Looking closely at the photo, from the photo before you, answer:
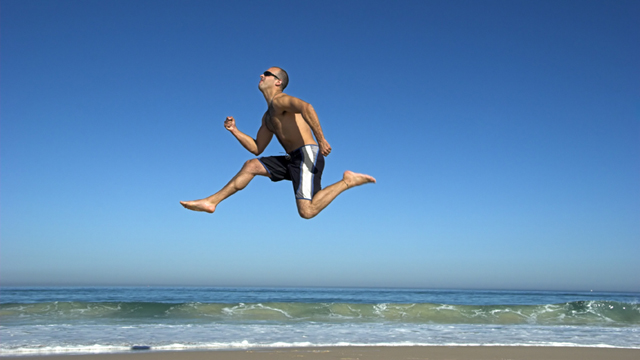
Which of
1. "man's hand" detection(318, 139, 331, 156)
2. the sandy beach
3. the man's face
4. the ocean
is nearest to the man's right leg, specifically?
the man's face

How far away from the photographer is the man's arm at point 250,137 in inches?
225

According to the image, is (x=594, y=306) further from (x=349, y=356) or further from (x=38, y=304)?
(x=38, y=304)

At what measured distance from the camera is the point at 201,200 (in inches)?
208

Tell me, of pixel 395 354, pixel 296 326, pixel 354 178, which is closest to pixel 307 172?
pixel 354 178

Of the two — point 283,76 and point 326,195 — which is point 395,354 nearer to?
point 326,195

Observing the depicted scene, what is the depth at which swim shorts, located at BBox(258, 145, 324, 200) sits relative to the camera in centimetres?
521

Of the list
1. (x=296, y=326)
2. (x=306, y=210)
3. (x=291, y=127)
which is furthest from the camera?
(x=296, y=326)

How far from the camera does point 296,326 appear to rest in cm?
1317

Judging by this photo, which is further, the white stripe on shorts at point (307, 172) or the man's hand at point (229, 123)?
the man's hand at point (229, 123)

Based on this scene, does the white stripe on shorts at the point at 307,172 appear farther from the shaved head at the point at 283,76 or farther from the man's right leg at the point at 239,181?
the shaved head at the point at 283,76

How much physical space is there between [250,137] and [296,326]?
27.8ft

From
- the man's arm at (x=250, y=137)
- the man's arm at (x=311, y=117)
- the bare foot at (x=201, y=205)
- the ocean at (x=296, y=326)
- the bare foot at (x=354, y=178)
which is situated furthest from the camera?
the ocean at (x=296, y=326)

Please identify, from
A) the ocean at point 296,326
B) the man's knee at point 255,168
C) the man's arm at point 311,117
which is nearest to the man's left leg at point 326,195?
the man's knee at point 255,168

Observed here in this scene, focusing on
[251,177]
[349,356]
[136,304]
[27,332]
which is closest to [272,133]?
[251,177]
